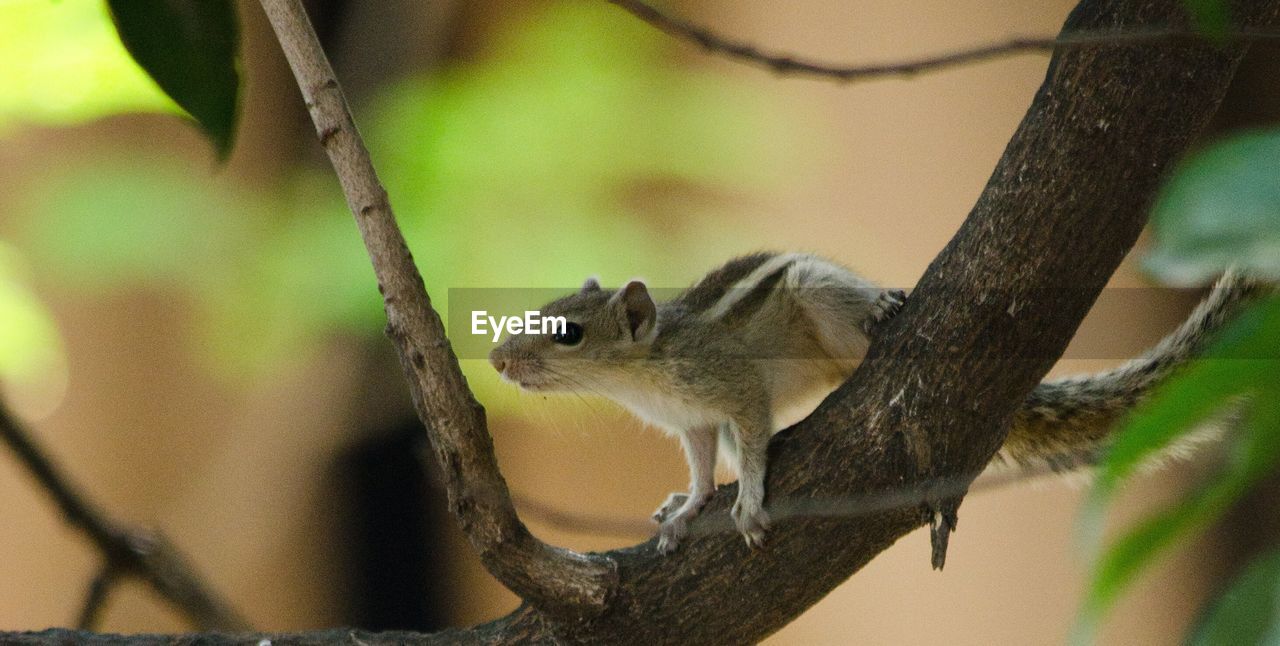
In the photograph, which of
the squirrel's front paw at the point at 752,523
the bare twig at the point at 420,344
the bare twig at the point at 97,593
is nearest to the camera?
the bare twig at the point at 420,344

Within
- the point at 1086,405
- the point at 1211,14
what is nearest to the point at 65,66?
the point at 1086,405

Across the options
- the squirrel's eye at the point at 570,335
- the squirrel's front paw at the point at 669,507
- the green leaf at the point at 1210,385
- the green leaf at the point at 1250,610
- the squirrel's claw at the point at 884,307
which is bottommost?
the squirrel's front paw at the point at 669,507

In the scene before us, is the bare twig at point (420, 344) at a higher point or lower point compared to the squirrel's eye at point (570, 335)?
higher

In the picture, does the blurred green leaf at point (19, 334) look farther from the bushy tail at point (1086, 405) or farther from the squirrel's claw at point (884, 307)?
the bushy tail at point (1086, 405)

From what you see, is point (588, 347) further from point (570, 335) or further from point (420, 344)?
point (420, 344)

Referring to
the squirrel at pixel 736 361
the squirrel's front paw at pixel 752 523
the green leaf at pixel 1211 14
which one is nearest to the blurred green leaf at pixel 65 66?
the squirrel at pixel 736 361
